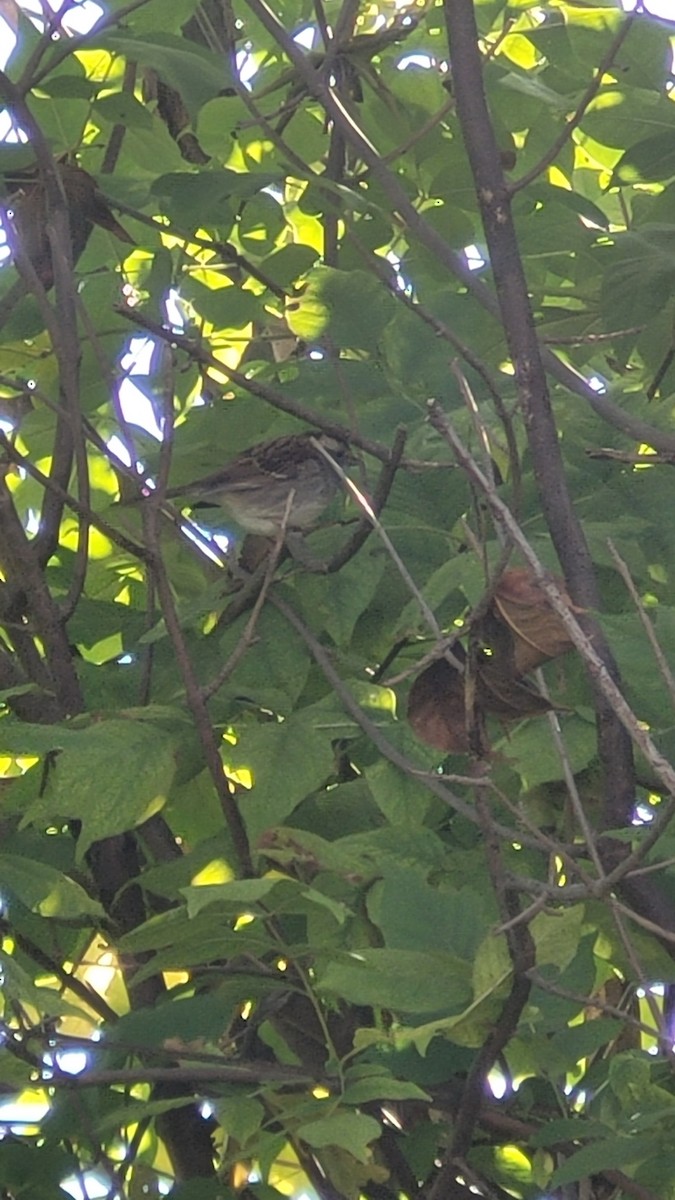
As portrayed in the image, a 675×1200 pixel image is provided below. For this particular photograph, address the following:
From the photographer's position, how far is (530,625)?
166 centimetres

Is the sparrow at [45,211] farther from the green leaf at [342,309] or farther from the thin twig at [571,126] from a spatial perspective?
the thin twig at [571,126]

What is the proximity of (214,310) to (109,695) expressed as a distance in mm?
734

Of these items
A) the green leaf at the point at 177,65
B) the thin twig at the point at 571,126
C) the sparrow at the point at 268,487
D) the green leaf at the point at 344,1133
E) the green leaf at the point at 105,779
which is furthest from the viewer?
the sparrow at the point at 268,487

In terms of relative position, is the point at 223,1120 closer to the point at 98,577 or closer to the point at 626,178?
the point at 98,577

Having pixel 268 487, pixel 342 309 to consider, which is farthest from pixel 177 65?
pixel 268 487

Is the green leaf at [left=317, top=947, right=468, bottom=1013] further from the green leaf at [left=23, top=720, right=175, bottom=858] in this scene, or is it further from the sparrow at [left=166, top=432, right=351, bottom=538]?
the sparrow at [left=166, top=432, right=351, bottom=538]

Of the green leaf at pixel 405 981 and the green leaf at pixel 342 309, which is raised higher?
the green leaf at pixel 342 309

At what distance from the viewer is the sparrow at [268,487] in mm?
2783

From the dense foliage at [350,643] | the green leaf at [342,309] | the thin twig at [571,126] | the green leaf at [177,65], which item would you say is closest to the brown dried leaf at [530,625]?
the dense foliage at [350,643]

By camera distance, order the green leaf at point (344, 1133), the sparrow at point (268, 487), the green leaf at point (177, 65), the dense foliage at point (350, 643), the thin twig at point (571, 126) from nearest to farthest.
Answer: the green leaf at point (344, 1133) → the dense foliage at point (350, 643) → the thin twig at point (571, 126) → the green leaf at point (177, 65) → the sparrow at point (268, 487)

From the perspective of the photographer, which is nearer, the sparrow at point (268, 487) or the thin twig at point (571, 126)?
the thin twig at point (571, 126)

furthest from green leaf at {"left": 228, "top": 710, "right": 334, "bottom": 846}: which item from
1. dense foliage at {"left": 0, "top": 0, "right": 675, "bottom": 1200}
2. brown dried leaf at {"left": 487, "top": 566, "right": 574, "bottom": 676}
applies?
brown dried leaf at {"left": 487, "top": 566, "right": 574, "bottom": 676}

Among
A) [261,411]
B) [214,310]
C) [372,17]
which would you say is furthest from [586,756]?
[372,17]

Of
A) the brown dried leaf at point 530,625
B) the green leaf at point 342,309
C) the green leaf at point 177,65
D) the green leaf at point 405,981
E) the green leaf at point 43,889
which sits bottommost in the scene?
the green leaf at point 405,981
